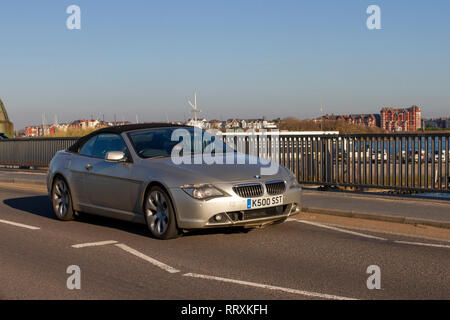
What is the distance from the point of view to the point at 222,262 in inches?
282

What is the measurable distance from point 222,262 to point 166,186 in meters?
1.60

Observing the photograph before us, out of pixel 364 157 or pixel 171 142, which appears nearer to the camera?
pixel 171 142

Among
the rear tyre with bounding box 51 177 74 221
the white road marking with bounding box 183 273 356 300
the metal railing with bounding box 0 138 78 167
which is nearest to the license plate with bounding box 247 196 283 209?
the white road marking with bounding box 183 273 356 300

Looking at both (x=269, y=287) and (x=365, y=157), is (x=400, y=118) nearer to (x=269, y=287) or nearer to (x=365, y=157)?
(x=365, y=157)

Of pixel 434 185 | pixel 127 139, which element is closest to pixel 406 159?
pixel 434 185

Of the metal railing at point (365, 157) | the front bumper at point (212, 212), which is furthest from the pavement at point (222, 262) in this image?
the metal railing at point (365, 157)

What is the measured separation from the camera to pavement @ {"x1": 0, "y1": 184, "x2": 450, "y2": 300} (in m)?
5.84

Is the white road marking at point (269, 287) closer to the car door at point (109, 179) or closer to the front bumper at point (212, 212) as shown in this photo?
the front bumper at point (212, 212)

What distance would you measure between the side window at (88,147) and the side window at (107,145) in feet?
0.31

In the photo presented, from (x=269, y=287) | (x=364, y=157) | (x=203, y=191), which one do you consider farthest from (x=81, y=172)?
(x=364, y=157)

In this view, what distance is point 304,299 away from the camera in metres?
5.48

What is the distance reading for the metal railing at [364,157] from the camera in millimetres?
12234
